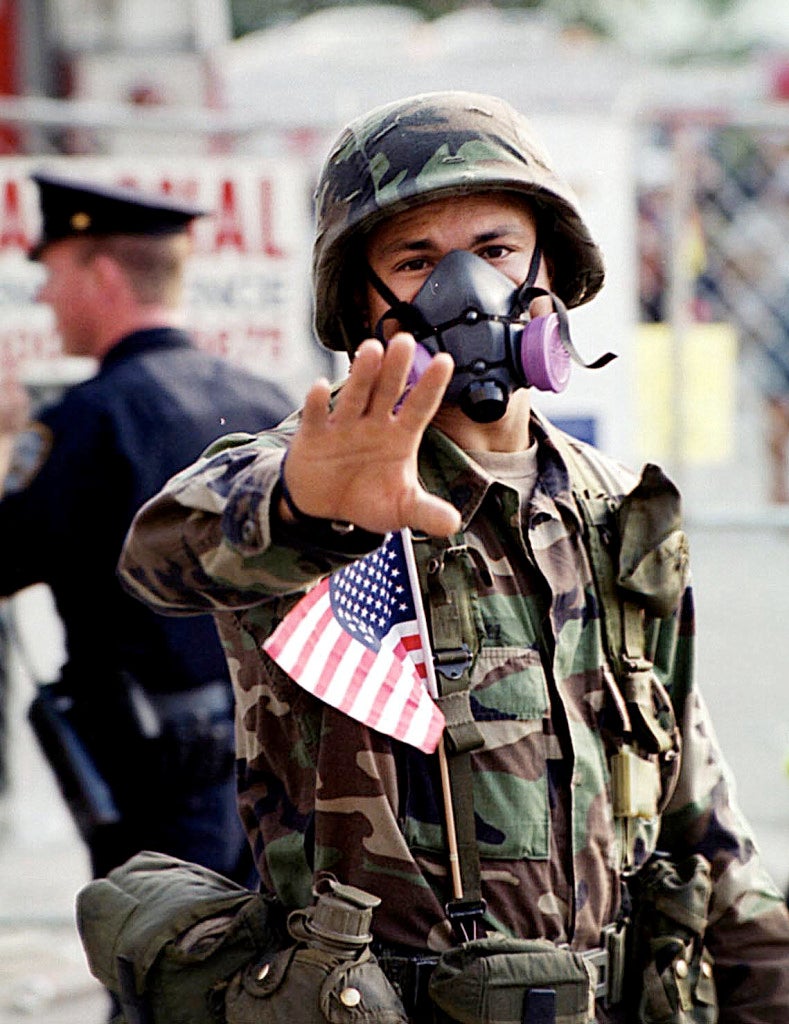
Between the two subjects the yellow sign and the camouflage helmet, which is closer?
the camouflage helmet

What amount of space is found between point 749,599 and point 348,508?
639 cm

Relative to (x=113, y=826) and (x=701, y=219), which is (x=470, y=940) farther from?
(x=701, y=219)

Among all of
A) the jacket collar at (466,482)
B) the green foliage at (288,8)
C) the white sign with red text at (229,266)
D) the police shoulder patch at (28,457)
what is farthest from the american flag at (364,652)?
the green foliage at (288,8)

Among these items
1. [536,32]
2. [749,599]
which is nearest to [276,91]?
[536,32]

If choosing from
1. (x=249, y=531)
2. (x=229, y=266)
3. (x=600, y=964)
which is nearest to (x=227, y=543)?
(x=249, y=531)

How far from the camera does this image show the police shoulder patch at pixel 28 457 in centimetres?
362

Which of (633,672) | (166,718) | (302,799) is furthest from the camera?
(166,718)

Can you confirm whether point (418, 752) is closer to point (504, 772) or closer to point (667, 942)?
point (504, 772)

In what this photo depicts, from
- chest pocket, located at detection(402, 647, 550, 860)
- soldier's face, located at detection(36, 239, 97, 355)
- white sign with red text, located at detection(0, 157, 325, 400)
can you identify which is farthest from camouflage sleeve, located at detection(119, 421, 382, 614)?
white sign with red text, located at detection(0, 157, 325, 400)

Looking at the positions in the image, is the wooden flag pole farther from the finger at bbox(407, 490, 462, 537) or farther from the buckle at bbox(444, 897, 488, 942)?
the finger at bbox(407, 490, 462, 537)

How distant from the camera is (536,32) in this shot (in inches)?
437

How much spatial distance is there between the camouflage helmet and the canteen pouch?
2.59 feet

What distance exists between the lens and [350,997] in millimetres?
1857

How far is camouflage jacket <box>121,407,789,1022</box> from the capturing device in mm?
1837
